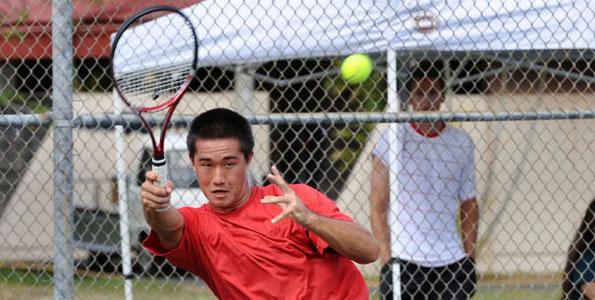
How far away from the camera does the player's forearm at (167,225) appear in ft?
9.37

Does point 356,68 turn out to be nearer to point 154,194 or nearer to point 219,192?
point 219,192

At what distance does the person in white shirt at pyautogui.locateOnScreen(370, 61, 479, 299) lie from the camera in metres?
4.85

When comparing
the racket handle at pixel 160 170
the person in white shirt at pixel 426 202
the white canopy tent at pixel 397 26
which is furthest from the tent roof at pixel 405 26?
the racket handle at pixel 160 170

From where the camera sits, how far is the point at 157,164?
8.73 ft

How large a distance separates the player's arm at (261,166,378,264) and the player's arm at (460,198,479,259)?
2.18 meters

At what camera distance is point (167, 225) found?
116 inches

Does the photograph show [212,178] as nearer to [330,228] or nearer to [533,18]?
[330,228]

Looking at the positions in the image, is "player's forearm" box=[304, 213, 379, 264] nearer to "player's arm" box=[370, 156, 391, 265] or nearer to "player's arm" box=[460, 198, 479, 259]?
"player's arm" box=[370, 156, 391, 265]

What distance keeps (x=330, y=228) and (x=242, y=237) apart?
407 millimetres

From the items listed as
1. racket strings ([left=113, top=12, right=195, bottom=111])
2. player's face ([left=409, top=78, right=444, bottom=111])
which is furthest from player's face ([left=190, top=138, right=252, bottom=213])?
player's face ([left=409, top=78, right=444, bottom=111])

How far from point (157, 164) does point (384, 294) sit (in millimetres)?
2631

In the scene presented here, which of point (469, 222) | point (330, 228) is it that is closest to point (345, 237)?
point (330, 228)

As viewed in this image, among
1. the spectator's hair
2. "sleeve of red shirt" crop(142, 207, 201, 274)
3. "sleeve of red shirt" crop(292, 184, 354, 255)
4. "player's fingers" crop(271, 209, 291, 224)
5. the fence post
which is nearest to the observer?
"player's fingers" crop(271, 209, 291, 224)

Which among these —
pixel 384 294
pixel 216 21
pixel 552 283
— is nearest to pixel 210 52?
pixel 216 21
